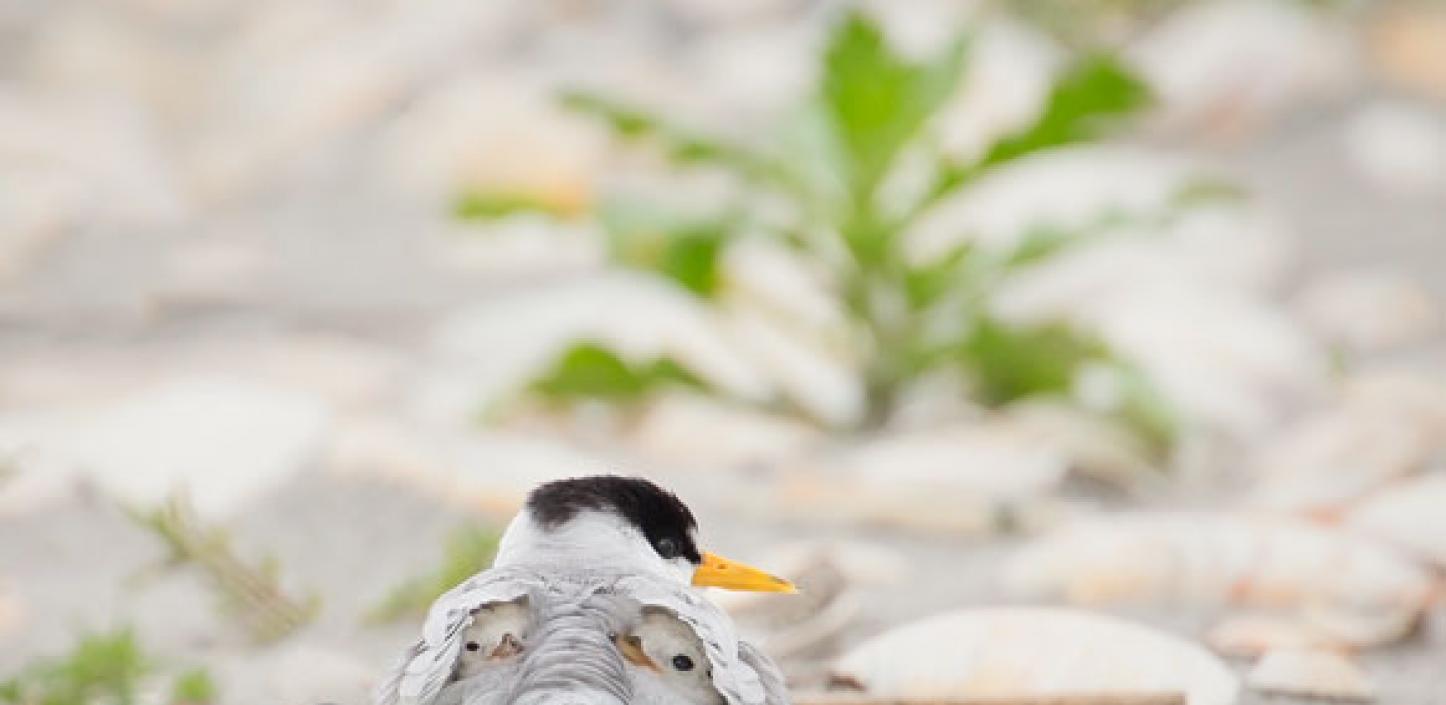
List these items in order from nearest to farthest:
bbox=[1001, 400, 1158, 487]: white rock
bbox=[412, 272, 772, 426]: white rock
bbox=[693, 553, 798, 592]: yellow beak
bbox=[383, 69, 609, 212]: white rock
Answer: bbox=[693, 553, 798, 592]: yellow beak → bbox=[1001, 400, 1158, 487]: white rock → bbox=[412, 272, 772, 426]: white rock → bbox=[383, 69, 609, 212]: white rock

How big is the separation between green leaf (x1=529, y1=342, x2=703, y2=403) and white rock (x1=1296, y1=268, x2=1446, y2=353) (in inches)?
57.0

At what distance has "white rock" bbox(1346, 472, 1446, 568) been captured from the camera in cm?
259

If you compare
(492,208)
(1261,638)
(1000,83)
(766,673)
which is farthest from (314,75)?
(766,673)

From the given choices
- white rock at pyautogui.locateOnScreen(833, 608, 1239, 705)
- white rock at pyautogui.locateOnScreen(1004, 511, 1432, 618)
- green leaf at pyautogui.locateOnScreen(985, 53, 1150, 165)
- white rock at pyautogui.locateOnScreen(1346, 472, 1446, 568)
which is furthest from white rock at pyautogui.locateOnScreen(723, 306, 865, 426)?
white rock at pyautogui.locateOnScreen(833, 608, 1239, 705)

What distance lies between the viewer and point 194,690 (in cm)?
203

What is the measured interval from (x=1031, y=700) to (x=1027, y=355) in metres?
1.52

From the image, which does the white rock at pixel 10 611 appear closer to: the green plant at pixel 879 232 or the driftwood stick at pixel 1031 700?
the green plant at pixel 879 232

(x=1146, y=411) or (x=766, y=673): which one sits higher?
(x=1146, y=411)

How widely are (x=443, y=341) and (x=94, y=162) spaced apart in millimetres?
1463

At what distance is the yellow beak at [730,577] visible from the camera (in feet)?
5.91

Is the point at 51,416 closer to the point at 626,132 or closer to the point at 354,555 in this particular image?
the point at 354,555

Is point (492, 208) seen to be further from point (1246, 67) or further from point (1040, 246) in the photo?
point (1246, 67)

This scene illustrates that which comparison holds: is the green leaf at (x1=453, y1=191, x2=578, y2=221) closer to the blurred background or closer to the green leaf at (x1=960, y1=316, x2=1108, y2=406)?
the blurred background

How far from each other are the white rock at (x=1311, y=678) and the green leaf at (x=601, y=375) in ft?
4.53
